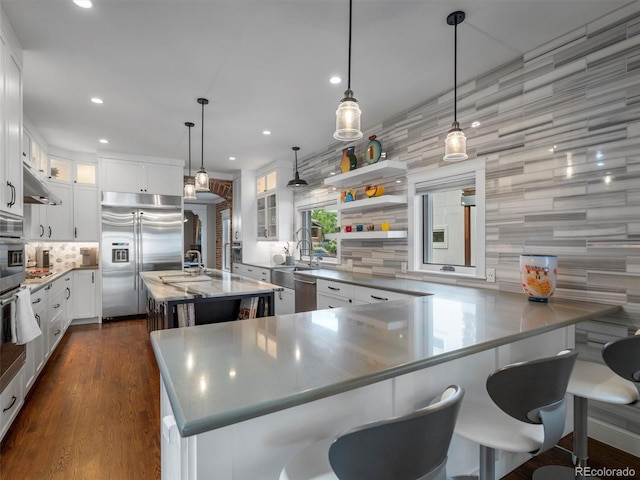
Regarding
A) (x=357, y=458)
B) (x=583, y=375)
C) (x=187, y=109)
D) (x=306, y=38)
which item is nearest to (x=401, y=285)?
(x=583, y=375)

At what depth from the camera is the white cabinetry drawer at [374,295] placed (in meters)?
2.82

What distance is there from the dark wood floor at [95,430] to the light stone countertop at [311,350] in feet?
3.28

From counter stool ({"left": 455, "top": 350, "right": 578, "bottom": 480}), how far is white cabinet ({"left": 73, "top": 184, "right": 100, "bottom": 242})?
232 inches

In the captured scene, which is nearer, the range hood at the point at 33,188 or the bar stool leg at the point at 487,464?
the bar stool leg at the point at 487,464

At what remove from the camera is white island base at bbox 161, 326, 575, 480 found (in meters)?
0.92

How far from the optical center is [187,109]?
11.6 ft

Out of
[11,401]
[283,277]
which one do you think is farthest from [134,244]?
[11,401]

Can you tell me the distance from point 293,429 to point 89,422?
2.13 meters

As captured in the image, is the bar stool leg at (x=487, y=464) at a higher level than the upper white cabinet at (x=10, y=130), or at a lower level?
lower

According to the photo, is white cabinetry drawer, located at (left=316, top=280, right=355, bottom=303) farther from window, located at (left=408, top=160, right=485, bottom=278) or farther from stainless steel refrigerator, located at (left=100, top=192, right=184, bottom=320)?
stainless steel refrigerator, located at (left=100, top=192, right=184, bottom=320)

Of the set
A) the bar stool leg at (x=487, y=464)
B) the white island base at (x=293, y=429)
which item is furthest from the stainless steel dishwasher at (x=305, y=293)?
the bar stool leg at (x=487, y=464)

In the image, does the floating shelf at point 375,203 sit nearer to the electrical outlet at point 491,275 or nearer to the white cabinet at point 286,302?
the electrical outlet at point 491,275

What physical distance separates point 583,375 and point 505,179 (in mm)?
1500

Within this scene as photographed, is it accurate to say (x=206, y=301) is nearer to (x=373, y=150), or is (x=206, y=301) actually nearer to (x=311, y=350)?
(x=311, y=350)
